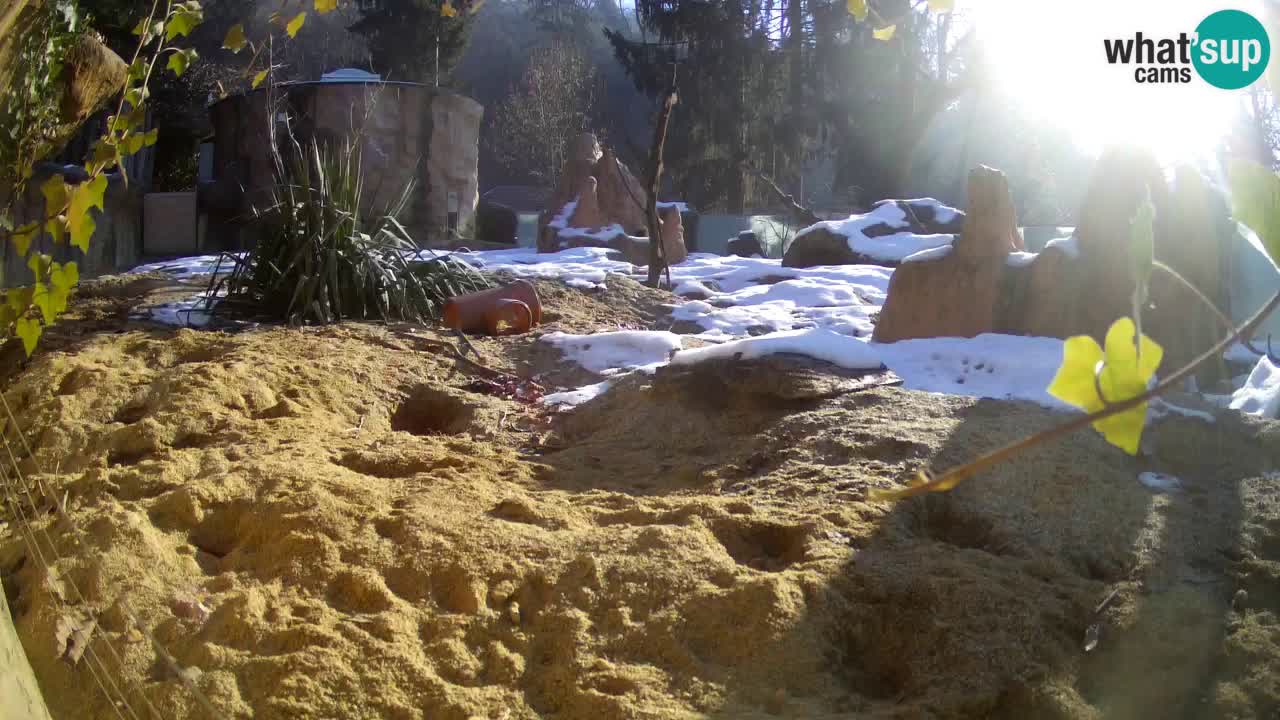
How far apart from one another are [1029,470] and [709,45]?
24.1 metres

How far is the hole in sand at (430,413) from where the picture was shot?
13.6 feet

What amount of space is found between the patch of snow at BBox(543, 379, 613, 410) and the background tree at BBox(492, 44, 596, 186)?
1900 centimetres

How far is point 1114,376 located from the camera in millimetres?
548

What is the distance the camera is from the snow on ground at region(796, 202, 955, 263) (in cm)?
1110

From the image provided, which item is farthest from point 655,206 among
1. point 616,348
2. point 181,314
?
point 181,314

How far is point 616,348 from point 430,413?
1162 millimetres

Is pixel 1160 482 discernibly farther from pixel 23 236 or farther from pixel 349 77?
pixel 349 77

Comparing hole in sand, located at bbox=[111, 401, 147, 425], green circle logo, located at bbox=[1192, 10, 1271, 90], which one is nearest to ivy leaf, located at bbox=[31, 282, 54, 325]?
hole in sand, located at bbox=[111, 401, 147, 425]

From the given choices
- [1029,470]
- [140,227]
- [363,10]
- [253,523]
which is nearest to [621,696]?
[253,523]

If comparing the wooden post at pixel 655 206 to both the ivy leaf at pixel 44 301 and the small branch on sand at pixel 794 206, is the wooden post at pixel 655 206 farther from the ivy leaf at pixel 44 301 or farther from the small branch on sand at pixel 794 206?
the ivy leaf at pixel 44 301

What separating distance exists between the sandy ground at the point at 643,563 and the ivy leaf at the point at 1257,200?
4.24ft

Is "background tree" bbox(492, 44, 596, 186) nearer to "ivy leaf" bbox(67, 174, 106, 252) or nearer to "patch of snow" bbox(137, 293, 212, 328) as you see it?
"patch of snow" bbox(137, 293, 212, 328)

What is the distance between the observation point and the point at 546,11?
107ft

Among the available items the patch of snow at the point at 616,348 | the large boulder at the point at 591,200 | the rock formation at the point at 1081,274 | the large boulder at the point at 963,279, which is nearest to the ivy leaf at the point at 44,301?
the patch of snow at the point at 616,348
